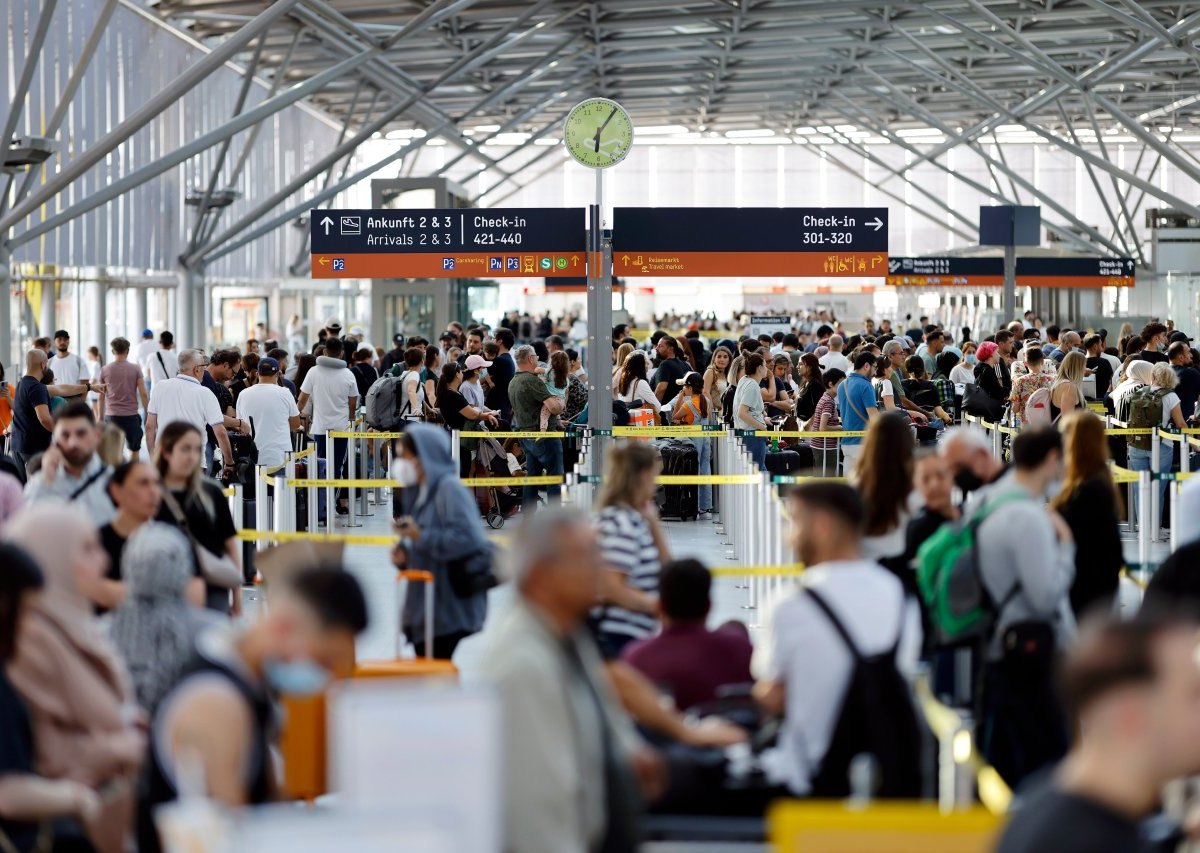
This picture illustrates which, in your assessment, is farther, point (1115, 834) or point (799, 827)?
point (799, 827)

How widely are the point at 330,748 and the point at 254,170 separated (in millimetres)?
42087

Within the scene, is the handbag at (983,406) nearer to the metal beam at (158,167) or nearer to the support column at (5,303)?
the metal beam at (158,167)

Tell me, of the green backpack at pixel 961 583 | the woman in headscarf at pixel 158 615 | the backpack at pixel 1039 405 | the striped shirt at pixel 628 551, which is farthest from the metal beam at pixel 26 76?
the woman in headscarf at pixel 158 615

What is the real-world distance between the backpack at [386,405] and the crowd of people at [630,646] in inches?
253

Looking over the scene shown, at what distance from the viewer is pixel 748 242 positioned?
15.7 meters

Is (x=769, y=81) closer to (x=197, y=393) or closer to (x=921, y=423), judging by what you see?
(x=921, y=423)

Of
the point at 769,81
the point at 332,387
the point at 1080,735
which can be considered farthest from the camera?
the point at 769,81

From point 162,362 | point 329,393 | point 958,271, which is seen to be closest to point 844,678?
point 329,393

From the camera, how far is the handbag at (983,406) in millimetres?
18172

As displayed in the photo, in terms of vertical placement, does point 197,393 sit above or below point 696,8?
below

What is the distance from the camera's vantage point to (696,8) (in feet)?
118

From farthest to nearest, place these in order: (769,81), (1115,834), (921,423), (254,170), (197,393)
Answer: (769,81)
(254,170)
(921,423)
(197,393)
(1115,834)

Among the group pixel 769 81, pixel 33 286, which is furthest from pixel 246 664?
pixel 769 81

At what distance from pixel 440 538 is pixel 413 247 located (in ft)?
33.8
